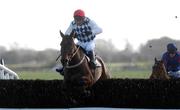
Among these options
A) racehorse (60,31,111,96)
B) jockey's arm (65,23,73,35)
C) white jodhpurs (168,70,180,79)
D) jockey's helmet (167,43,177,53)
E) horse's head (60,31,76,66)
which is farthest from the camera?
white jodhpurs (168,70,180,79)

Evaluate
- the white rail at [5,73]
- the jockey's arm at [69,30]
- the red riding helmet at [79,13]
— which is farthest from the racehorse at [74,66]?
the white rail at [5,73]

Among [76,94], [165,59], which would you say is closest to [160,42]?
[165,59]

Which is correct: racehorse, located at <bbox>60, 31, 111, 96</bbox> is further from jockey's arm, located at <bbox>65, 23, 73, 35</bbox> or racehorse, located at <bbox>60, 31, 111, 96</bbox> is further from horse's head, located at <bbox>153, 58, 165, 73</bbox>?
horse's head, located at <bbox>153, 58, 165, 73</bbox>

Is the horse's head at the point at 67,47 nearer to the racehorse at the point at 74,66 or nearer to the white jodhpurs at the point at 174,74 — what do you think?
the racehorse at the point at 74,66

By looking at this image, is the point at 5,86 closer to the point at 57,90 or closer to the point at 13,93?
the point at 13,93

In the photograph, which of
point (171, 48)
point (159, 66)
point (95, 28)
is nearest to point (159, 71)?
point (159, 66)

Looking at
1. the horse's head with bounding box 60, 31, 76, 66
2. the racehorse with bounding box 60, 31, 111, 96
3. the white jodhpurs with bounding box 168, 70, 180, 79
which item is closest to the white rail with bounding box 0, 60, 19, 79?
the racehorse with bounding box 60, 31, 111, 96

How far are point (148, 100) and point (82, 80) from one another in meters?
1.40

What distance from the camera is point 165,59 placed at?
1491 cm

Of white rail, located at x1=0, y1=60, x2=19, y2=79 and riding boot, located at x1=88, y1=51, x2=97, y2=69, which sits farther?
white rail, located at x1=0, y1=60, x2=19, y2=79

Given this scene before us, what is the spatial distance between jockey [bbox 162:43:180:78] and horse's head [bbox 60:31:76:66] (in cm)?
316

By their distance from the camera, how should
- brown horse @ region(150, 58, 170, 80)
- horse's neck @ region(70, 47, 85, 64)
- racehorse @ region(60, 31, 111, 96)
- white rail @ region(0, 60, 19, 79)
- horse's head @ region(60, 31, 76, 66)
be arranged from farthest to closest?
white rail @ region(0, 60, 19, 79) → brown horse @ region(150, 58, 170, 80) → horse's neck @ region(70, 47, 85, 64) → racehorse @ region(60, 31, 111, 96) → horse's head @ region(60, 31, 76, 66)

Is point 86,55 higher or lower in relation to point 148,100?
higher

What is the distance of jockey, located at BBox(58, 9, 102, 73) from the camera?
1301cm
